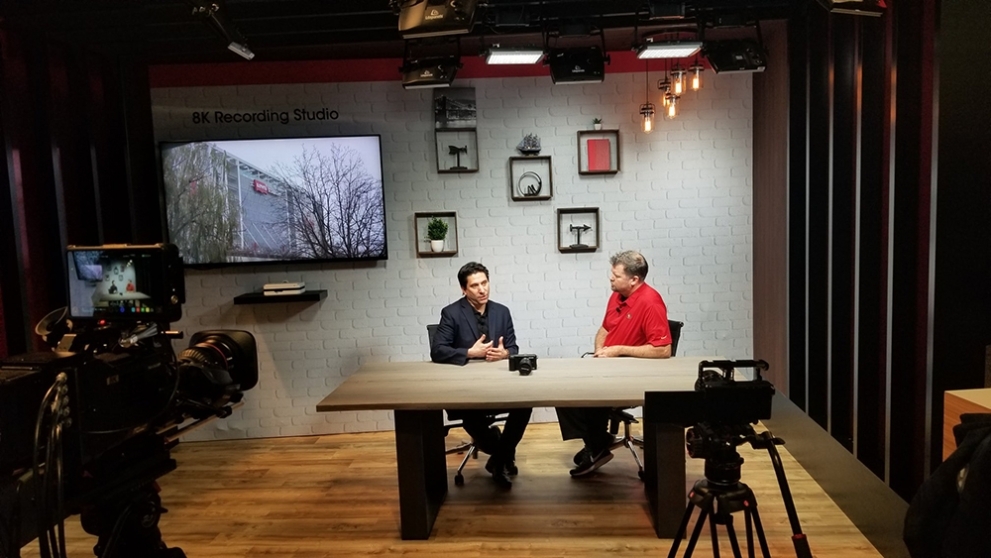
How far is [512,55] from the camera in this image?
380 cm

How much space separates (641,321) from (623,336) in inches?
6.4

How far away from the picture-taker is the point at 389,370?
3.56m

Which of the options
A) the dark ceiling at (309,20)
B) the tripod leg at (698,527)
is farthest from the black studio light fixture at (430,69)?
the tripod leg at (698,527)

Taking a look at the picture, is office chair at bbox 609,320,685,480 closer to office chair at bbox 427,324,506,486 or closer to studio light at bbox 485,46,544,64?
office chair at bbox 427,324,506,486

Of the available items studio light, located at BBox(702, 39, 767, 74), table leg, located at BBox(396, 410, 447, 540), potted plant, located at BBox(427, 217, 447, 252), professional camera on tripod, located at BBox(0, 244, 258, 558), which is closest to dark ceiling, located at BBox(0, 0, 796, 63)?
studio light, located at BBox(702, 39, 767, 74)

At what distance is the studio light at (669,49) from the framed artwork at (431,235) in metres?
1.82

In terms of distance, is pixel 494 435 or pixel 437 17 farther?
pixel 494 435

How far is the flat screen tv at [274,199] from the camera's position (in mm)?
4574

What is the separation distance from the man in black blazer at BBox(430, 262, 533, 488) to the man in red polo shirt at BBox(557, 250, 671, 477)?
1.13ft

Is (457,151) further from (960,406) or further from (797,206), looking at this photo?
(960,406)

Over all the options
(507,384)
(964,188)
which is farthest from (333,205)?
(964,188)

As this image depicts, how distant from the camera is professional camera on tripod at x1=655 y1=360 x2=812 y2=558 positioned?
167 centimetres

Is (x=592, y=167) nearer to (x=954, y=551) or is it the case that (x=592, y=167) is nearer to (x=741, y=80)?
(x=741, y=80)

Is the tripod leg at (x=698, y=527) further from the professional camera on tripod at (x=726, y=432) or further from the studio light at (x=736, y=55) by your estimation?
the studio light at (x=736, y=55)
